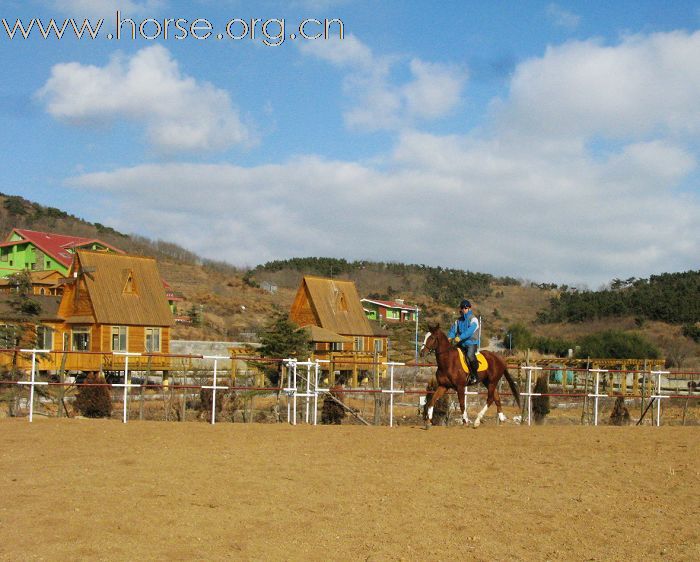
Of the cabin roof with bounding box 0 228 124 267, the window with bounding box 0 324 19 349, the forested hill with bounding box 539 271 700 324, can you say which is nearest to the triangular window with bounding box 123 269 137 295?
the window with bounding box 0 324 19 349

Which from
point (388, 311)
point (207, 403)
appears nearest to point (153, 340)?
point (207, 403)

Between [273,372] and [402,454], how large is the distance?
23.5 metres

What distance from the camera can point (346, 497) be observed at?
Result: 9484 mm

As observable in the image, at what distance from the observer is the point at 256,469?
1119 centimetres

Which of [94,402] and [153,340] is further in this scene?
[153,340]

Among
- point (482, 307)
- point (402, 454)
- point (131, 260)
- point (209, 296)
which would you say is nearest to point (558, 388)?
point (131, 260)

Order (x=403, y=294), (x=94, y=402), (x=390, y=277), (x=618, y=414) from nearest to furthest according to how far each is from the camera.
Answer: (x=94, y=402) → (x=618, y=414) → (x=403, y=294) → (x=390, y=277)

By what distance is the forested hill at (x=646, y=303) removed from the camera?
76375 mm

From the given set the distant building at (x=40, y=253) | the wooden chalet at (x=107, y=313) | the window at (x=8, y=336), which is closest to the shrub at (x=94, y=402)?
the window at (x=8, y=336)

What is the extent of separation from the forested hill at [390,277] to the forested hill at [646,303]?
23182 mm

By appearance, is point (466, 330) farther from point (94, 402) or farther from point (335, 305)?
point (335, 305)

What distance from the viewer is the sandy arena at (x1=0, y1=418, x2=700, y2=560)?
743cm

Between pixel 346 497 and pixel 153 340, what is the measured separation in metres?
33.4

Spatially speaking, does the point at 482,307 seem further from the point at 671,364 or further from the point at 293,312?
the point at 293,312
